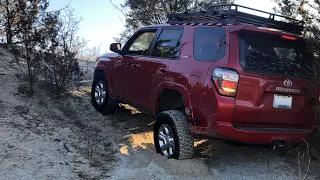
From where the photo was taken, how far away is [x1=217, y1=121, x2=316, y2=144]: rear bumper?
4.03 metres

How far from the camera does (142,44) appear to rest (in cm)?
610

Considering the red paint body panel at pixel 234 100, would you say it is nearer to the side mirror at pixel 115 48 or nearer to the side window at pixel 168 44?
the side window at pixel 168 44

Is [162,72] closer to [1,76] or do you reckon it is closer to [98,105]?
[98,105]

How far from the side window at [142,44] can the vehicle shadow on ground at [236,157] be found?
1379 mm

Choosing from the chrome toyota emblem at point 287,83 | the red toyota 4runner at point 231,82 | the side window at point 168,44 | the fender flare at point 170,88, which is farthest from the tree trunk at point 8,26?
the chrome toyota emblem at point 287,83

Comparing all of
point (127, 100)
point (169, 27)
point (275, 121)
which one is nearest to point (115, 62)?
point (127, 100)

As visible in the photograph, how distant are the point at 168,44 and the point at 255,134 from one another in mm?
1896

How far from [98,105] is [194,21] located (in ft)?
10.1

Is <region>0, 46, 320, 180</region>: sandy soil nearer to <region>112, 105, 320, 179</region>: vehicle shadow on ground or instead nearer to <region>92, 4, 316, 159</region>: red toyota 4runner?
<region>112, 105, 320, 179</region>: vehicle shadow on ground

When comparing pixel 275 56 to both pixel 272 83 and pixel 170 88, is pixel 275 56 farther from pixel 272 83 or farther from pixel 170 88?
pixel 170 88

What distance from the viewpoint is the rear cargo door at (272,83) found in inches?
159

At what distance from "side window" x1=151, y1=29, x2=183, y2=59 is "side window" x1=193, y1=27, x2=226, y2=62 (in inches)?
15.1

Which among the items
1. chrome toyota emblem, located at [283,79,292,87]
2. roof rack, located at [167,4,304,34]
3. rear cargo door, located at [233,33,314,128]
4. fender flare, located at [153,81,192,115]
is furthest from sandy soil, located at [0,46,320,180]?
roof rack, located at [167,4,304,34]

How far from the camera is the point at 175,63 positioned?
477 centimetres
